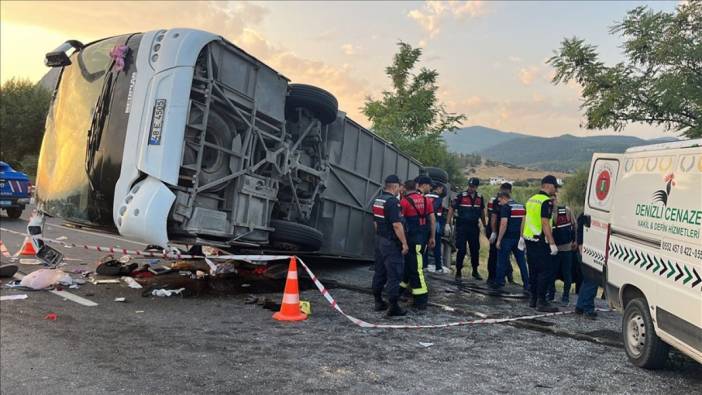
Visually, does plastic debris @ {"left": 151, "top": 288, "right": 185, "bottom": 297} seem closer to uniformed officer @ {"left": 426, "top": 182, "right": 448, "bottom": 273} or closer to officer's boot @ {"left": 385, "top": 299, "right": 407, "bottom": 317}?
officer's boot @ {"left": 385, "top": 299, "right": 407, "bottom": 317}

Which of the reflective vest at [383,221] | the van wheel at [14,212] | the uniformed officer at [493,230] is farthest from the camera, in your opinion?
the van wheel at [14,212]

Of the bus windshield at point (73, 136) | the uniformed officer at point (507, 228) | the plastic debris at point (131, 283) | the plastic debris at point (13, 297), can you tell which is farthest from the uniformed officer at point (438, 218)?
the plastic debris at point (13, 297)

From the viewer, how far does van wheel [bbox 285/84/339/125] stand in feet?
20.5

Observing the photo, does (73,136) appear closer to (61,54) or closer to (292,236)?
(61,54)

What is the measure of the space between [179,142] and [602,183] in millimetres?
4413

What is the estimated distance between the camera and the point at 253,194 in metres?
5.59

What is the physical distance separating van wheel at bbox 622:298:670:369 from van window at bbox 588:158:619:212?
1.20 m

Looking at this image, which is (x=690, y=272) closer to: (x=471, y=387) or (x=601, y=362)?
(x=601, y=362)

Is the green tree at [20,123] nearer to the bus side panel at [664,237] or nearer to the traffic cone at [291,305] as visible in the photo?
the traffic cone at [291,305]

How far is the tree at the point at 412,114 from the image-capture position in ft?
80.4

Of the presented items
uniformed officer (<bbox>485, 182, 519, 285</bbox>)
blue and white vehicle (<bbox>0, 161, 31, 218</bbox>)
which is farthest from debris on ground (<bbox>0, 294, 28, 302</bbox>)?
blue and white vehicle (<bbox>0, 161, 31, 218</bbox>)

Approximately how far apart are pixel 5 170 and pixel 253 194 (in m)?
10.5

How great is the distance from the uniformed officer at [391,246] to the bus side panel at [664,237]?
216 centimetres

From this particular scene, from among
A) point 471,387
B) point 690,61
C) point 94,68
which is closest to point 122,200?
point 94,68
